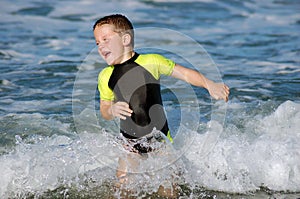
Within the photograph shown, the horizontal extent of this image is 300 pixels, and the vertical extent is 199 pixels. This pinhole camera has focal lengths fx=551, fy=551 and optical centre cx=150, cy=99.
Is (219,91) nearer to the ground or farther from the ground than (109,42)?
nearer to the ground

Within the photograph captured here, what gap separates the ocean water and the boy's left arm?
1.91 ft

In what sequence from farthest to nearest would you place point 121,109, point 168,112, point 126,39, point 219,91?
1. point 168,112
2. point 126,39
3. point 219,91
4. point 121,109

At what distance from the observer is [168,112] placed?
5984 millimetres

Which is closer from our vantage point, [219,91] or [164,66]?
[219,91]

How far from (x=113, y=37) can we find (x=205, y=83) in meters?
0.75

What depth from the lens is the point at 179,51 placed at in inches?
359

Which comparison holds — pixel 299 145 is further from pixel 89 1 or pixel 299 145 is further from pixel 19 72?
pixel 89 1

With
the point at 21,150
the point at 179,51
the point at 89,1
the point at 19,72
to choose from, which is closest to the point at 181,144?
the point at 21,150

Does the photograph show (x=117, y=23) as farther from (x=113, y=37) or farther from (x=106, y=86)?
(x=106, y=86)

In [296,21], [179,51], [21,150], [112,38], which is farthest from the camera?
→ [296,21]

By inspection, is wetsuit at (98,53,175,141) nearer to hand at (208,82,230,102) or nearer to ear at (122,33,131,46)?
ear at (122,33,131,46)

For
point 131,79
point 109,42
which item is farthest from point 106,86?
point 109,42

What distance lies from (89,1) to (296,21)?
4899 mm

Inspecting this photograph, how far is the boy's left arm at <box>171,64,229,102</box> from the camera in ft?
13.1
